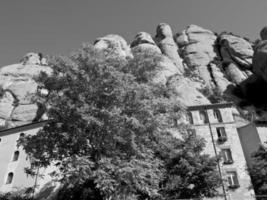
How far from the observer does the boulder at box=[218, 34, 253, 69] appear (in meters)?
54.2

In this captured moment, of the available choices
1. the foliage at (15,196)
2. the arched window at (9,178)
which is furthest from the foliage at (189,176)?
the arched window at (9,178)

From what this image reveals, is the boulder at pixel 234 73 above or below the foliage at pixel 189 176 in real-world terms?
above

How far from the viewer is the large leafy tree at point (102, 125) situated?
1014cm

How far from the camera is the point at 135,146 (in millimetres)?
11031

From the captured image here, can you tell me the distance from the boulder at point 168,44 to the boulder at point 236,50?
1238 centimetres

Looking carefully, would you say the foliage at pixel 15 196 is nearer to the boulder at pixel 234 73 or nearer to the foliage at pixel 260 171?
the foliage at pixel 260 171

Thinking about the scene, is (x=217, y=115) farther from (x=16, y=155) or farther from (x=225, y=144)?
(x=16, y=155)

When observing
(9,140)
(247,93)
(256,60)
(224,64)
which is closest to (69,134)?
(9,140)

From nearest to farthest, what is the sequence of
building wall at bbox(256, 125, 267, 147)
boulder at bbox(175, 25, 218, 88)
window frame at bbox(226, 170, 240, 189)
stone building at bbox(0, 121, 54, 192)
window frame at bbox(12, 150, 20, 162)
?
stone building at bbox(0, 121, 54, 192) < window frame at bbox(226, 170, 240, 189) < window frame at bbox(12, 150, 20, 162) < building wall at bbox(256, 125, 267, 147) < boulder at bbox(175, 25, 218, 88)

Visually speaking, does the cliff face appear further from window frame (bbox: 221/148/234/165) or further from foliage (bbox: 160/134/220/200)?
foliage (bbox: 160/134/220/200)

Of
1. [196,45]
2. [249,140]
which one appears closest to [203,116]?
[249,140]

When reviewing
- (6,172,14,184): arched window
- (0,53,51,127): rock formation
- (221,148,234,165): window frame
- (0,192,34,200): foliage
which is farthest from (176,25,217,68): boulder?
(0,192,34,200): foliage

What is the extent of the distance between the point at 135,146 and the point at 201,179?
27.5ft

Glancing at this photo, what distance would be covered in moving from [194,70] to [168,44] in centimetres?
1465
